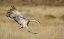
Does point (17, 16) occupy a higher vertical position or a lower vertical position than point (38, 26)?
higher

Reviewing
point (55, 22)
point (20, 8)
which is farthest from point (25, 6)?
point (55, 22)

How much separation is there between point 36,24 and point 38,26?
1.37 ft

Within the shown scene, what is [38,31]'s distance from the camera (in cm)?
1016

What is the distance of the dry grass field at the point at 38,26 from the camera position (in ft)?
30.5

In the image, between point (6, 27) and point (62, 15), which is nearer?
point (6, 27)

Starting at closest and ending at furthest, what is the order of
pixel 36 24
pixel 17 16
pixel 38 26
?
1. pixel 17 16
2. pixel 38 26
3. pixel 36 24

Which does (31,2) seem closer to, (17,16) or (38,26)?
(38,26)

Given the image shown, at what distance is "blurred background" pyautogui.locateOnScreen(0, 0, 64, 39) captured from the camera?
9392 millimetres

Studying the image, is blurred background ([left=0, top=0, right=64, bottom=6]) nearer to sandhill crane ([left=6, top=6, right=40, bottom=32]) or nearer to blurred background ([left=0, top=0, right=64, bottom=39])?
blurred background ([left=0, top=0, right=64, bottom=39])

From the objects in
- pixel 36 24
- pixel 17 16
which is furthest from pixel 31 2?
pixel 17 16

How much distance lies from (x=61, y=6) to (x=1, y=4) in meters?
3.48

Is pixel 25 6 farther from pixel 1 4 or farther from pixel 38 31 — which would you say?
pixel 38 31

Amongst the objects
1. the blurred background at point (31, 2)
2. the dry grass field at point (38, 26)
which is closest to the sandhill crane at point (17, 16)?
the dry grass field at point (38, 26)

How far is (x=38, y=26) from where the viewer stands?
11070 mm
